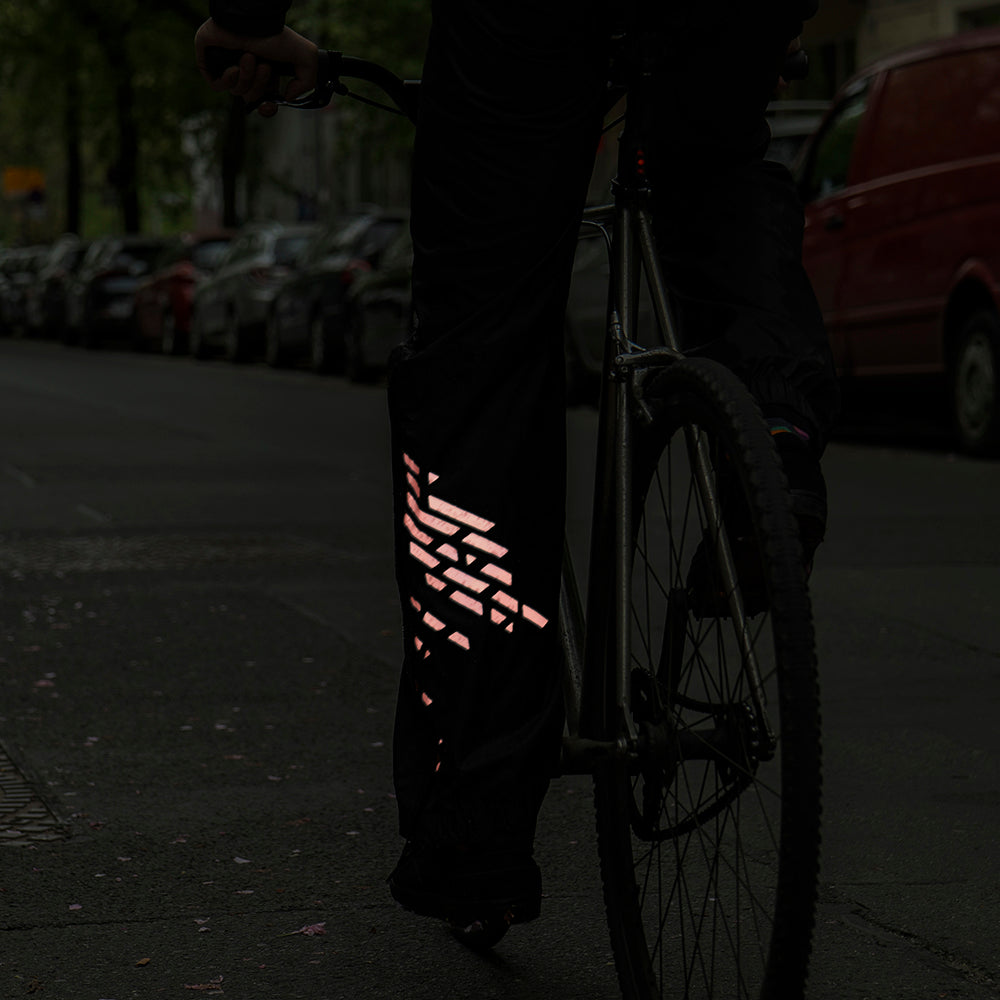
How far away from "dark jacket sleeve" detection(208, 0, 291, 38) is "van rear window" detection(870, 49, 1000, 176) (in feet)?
28.3

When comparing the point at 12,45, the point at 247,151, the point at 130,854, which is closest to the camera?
the point at 130,854

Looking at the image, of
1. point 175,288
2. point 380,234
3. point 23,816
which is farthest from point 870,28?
point 23,816

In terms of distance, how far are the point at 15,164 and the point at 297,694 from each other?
77.2 m

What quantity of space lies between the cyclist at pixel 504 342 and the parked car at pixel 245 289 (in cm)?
2278

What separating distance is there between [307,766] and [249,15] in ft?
6.63

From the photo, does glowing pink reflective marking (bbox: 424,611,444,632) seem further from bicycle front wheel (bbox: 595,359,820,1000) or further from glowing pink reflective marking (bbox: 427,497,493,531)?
bicycle front wheel (bbox: 595,359,820,1000)

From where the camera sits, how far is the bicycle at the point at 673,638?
2.45 meters

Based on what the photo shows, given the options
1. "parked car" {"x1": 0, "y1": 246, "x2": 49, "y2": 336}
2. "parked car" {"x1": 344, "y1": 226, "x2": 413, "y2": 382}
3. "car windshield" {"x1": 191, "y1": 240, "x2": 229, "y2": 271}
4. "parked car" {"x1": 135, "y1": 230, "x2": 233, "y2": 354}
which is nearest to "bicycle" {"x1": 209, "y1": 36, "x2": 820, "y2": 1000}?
"parked car" {"x1": 344, "y1": 226, "x2": 413, "y2": 382}

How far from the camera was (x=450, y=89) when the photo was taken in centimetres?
286

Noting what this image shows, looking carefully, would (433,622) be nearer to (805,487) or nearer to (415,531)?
(415,531)

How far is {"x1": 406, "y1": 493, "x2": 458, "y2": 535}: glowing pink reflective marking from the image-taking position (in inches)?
112

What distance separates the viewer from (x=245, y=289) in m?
26.9

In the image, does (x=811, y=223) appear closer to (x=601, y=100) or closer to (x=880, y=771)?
(x=880, y=771)

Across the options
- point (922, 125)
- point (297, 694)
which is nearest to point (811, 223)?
point (922, 125)
